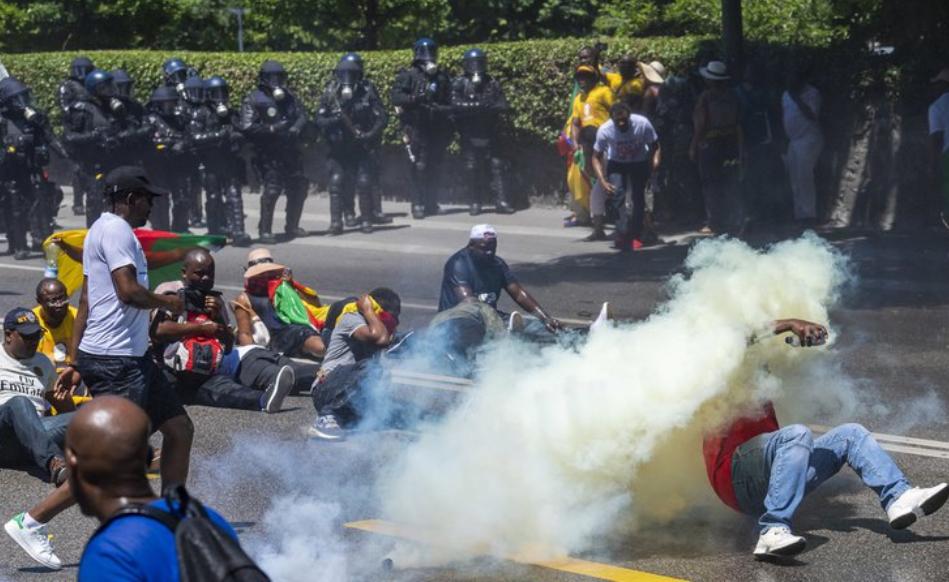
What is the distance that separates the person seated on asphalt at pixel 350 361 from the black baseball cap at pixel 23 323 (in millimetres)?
1665

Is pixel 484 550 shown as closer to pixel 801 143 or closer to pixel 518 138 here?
pixel 801 143

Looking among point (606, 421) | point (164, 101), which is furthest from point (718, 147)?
point (606, 421)

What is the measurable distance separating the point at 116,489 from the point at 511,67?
17446mm

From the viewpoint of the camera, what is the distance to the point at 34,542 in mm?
6734

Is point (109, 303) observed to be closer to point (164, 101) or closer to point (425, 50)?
point (164, 101)

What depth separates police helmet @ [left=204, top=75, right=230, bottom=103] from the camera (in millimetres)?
18812

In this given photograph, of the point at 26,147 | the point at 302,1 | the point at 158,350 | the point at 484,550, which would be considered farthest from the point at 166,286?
the point at 302,1

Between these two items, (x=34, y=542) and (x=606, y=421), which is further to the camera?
(x=34, y=542)

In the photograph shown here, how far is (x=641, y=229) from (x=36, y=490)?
33.3 ft

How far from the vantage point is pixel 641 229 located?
17250 millimetres

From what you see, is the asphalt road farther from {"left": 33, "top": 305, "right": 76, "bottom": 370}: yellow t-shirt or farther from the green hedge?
the green hedge

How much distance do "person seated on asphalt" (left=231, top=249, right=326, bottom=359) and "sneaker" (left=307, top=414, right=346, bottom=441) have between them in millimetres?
2255

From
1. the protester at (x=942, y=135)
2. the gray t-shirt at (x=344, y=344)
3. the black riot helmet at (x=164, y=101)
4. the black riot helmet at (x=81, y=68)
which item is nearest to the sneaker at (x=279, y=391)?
the gray t-shirt at (x=344, y=344)

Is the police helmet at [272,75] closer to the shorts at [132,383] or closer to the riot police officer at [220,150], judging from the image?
the riot police officer at [220,150]
